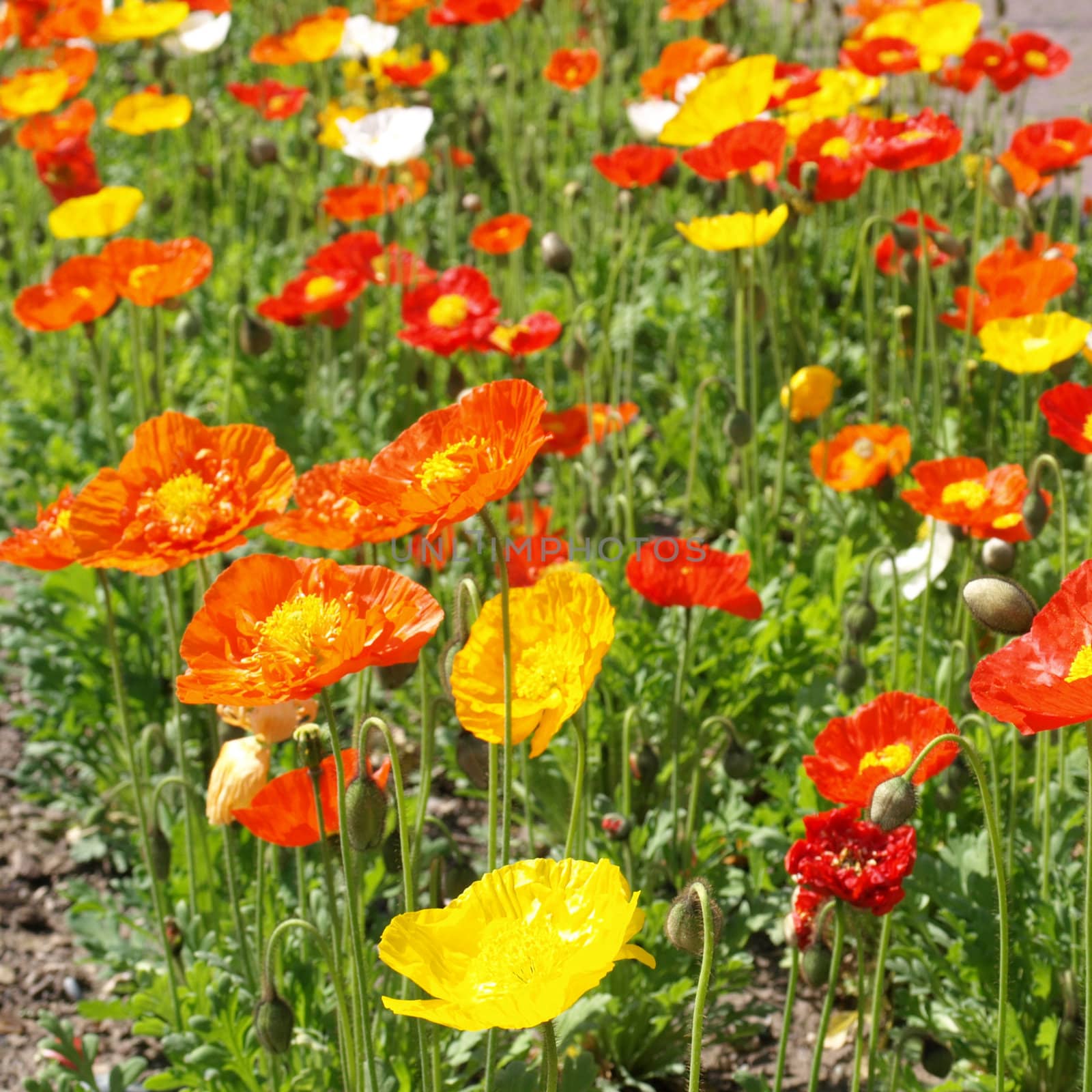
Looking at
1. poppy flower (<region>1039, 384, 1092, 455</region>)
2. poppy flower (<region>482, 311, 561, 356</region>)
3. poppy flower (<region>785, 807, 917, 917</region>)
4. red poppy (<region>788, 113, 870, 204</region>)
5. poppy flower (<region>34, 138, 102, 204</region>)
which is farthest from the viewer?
poppy flower (<region>34, 138, 102, 204</region>)

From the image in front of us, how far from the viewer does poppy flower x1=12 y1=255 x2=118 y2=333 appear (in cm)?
256

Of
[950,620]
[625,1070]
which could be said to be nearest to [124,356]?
[950,620]

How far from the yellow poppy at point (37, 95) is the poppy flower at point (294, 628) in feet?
10.3

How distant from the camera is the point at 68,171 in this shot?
3.61 m

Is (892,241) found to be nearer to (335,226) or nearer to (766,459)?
(766,459)

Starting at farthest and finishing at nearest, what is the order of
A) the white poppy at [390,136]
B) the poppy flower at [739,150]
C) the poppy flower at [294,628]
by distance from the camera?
the white poppy at [390,136], the poppy flower at [739,150], the poppy flower at [294,628]

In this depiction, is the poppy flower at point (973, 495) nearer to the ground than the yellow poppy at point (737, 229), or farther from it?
nearer to the ground

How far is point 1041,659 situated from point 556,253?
1685mm

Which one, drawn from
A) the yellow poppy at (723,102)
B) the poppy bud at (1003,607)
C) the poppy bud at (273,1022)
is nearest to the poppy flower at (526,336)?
the yellow poppy at (723,102)

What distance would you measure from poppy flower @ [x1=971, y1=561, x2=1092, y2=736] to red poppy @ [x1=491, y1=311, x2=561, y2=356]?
1.71 metres

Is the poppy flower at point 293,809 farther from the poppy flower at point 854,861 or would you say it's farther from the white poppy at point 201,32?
the white poppy at point 201,32

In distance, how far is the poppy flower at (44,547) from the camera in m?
1.76

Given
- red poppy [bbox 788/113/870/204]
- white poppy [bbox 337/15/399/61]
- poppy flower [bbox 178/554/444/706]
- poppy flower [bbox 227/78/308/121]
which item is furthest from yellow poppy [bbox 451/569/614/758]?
white poppy [bbox 337/15/399/61]

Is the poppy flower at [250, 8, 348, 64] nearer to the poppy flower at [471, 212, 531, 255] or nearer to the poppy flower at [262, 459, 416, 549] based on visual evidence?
the poppy flower at [471, 212, 531, 255]
